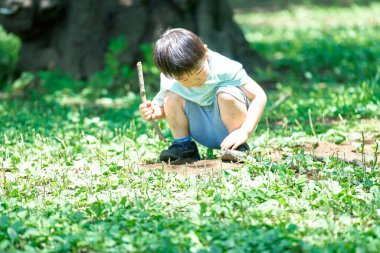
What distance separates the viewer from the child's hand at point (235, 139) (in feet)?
16.2

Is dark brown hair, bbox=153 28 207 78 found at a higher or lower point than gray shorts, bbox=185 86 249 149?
higher

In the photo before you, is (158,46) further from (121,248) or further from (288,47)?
(288,47)

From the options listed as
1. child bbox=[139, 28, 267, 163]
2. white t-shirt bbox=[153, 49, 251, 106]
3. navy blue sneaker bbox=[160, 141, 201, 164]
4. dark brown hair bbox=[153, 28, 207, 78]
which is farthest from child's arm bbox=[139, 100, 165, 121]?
dark brown hair bbox=[153, 28, 207, 78]

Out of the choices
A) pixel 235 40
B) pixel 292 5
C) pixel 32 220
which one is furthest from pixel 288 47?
pixel 32 220

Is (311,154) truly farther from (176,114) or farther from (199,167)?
(176,114)

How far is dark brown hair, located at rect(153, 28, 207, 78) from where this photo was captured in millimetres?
4695

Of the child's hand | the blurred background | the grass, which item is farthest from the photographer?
the blurred background

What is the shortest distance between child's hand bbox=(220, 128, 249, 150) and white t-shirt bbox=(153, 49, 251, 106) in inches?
11.1

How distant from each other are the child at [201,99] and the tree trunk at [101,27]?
13.0ft

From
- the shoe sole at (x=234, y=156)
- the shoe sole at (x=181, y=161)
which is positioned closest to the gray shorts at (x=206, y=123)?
the shoe sole at (x=181, y=161)

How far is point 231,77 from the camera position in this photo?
4984mm

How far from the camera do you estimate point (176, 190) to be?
4.50m

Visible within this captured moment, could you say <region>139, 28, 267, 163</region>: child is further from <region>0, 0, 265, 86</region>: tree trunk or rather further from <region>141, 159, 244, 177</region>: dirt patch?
<region>0, 0, 265, 86</region>: tree trunk

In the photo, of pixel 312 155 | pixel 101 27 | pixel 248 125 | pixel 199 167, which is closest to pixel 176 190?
pixel 199 167
